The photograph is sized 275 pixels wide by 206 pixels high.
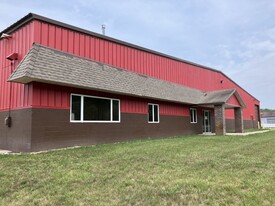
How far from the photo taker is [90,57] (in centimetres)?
1242

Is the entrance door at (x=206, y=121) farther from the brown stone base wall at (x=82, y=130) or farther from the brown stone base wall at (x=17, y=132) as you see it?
the brown stone base wall at (x=17, y=132)

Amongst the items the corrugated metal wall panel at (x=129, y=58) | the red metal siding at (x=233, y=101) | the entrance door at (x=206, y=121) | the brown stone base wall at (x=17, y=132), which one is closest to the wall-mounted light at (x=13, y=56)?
the corrugated metal wall panel at (x=129, y=58)

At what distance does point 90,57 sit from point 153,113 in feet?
20.0

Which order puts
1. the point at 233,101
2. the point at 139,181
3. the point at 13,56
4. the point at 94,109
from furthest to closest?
the point at 233,101 → the point at 94,109 → the point at 13,56 → the point at 139,181

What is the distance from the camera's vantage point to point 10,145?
10531 millimetres

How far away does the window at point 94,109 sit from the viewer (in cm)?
1097

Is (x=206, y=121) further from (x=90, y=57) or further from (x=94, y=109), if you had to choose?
(x=90, y=57)

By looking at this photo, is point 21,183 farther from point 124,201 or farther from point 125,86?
point 125,86

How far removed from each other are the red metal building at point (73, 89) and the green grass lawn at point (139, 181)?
285 cm

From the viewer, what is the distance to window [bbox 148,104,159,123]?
1592 centimetres

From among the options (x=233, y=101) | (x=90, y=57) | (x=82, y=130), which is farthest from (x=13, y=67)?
(x=233, y=101)

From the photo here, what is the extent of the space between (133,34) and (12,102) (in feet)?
48.2

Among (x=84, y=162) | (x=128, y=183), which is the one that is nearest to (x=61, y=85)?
(x=84, y=162)

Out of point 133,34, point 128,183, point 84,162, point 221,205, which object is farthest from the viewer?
point 133,34
